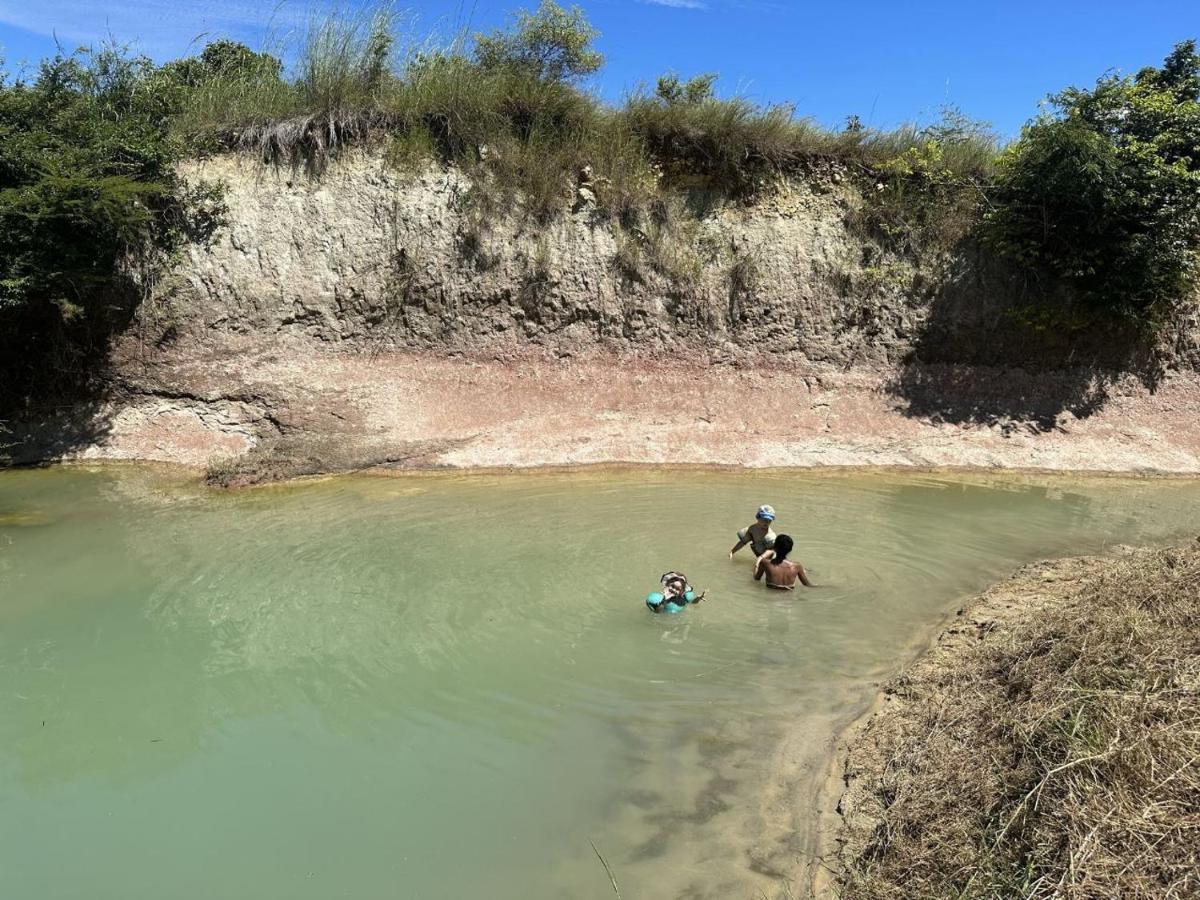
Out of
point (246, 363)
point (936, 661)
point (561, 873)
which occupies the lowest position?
point (561, 873)

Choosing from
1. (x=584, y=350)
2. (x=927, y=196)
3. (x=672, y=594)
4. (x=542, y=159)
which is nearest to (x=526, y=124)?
(x=542, y=159)

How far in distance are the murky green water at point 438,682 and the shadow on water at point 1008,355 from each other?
404 cm

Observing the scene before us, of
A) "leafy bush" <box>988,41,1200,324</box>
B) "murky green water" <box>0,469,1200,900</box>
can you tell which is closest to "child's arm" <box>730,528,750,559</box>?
"murky green water" <box>0,469,1200,900</box>

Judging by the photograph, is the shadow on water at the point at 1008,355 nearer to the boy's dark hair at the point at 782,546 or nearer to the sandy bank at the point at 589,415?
the sandy bank at the point at 589,415

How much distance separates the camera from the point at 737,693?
5375mm

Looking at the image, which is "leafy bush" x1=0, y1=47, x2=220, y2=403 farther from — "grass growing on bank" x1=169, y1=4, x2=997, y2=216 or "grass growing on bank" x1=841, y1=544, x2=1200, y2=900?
"grass growing on bank" x1=841, y1=544, x2=1200, y2=900

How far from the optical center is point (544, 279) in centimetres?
1422

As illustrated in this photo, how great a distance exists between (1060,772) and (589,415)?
1041 centimetres

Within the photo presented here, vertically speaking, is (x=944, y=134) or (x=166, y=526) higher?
(x=944, y=134)

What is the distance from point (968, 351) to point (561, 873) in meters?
13.6

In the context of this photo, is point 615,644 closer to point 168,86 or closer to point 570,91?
point 570,91

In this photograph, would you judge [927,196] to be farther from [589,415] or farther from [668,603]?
[668,603]

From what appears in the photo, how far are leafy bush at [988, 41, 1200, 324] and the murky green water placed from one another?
536 cm

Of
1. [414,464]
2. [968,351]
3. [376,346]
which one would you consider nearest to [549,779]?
[414,464]
